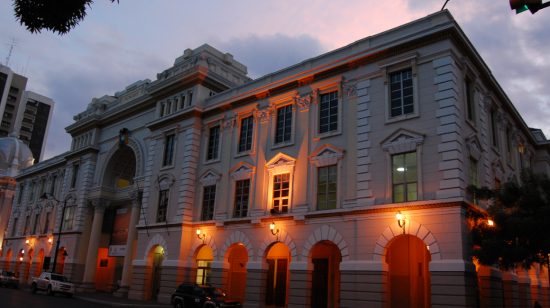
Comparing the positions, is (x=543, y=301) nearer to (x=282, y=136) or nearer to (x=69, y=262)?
(x=282, y=136)

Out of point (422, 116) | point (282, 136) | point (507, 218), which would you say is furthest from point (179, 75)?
point (507, 218)

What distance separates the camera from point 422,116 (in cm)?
2069

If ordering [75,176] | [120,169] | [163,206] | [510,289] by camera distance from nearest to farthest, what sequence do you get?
[510,289]
[163,206]
[120,169]
[75,176]

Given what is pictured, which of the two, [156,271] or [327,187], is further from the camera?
[156,271]

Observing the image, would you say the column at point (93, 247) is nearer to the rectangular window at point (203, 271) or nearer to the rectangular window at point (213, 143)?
the rectangular window at point (203, 271)

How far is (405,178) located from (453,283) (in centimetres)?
506

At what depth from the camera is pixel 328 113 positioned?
25.0 m

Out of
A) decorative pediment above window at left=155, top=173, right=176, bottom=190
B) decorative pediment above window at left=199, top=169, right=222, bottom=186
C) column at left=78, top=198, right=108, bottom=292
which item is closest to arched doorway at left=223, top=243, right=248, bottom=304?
decorative pediment above window at left=199, top=169, right=222, bottom=186

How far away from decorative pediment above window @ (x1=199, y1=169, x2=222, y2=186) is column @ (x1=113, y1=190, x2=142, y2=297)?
308 inches

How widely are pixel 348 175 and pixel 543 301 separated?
666 inches

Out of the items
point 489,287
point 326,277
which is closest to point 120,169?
point 326,277

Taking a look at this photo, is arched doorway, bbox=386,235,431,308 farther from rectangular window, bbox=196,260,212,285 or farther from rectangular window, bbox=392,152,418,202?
rectangular window, bbox=196,260,212,285

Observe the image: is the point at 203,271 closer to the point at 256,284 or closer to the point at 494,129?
the point at 256,284

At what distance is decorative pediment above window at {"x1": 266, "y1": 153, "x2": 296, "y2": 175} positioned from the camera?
25481 millimetres
